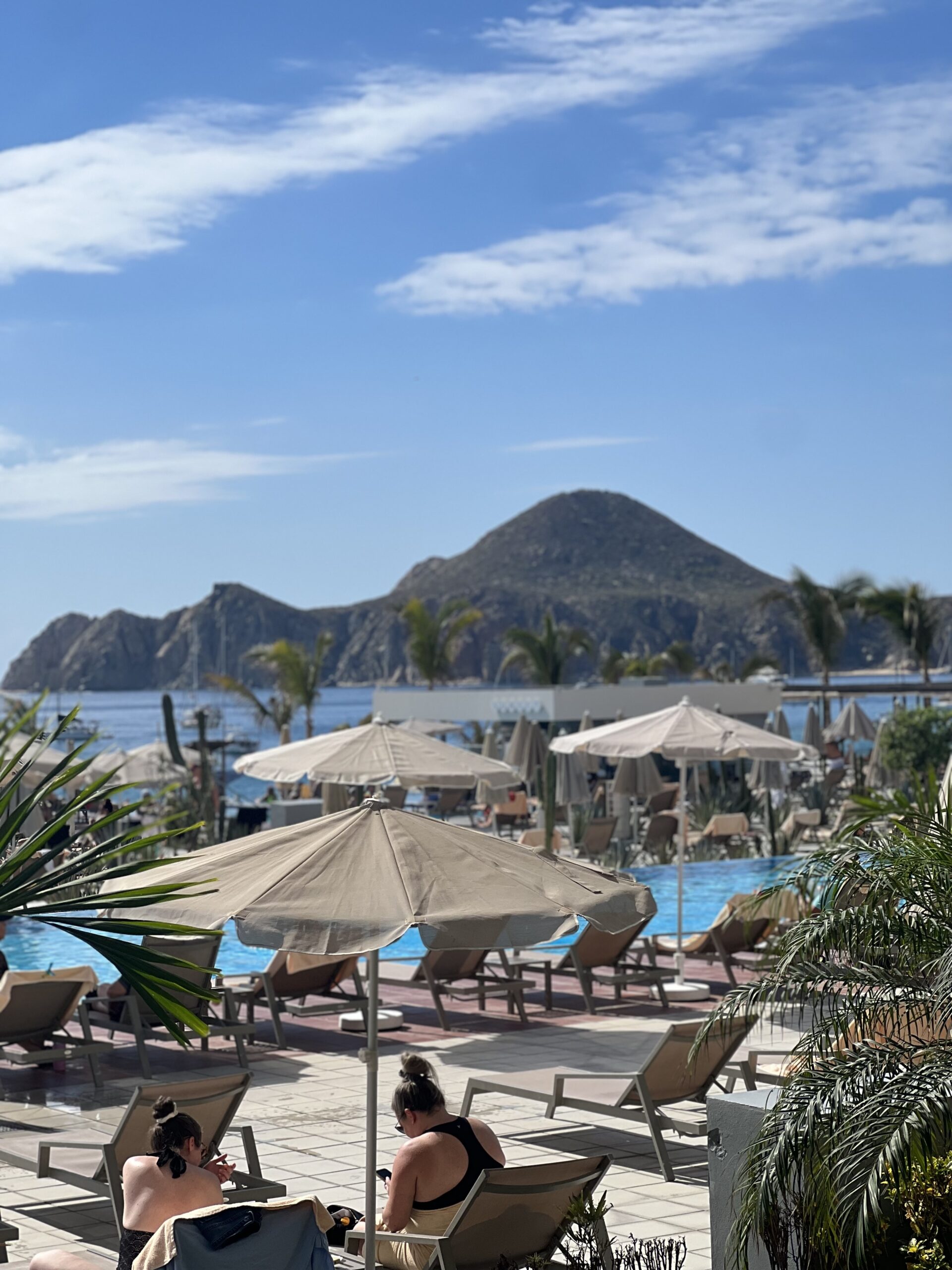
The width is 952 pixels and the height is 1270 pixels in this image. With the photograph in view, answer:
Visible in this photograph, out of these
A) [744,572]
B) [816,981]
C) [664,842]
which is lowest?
[664,842]

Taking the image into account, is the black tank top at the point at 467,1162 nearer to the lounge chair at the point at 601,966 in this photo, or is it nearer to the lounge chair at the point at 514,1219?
the lounge chair at the point at 514,1219

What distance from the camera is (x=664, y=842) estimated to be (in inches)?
835

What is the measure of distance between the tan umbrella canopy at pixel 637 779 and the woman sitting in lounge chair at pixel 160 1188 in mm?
16649

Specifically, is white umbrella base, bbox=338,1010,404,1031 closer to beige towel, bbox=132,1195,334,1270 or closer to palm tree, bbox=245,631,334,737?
beige towel, bbox=132,1195,334,1270

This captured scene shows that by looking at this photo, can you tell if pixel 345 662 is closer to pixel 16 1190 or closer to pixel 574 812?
pixel 574 812

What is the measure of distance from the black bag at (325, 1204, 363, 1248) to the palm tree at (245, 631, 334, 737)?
2948cm

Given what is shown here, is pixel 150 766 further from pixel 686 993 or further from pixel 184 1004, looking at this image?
pixel 184 1004

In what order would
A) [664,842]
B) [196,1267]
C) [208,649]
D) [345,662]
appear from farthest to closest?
[345,662] < [208,649] < [664,842] < [196,1267]

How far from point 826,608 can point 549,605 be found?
322 ft

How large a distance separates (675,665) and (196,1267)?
166 ft

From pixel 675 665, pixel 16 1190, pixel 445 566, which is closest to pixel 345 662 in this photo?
pixel 445 566

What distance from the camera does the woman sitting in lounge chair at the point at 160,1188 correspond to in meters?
4.88

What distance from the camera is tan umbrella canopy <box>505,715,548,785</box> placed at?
24.1m

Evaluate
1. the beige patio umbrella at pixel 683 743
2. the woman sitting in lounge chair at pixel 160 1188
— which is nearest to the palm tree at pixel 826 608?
the beige patio umbrella at pixel 683 743
